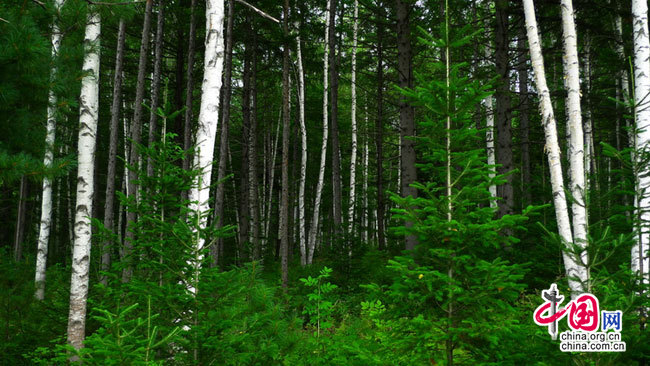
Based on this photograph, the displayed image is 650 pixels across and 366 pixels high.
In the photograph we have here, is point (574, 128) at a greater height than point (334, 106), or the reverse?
point (334, 106)

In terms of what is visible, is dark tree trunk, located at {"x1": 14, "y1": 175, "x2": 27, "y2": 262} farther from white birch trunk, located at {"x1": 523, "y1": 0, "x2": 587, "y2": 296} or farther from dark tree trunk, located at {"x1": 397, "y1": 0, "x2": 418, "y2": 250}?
white birch trunk, located at {"x1": 523, "y1": 0, "x2": 587, "y2": 296}

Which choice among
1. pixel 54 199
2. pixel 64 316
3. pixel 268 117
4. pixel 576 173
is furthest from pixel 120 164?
pixel 576 173

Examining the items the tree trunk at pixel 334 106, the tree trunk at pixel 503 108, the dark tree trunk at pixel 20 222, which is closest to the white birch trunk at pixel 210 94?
the tree trunk at pixel 503 108

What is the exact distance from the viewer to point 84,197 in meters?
6.05

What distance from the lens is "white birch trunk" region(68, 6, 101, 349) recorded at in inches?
222

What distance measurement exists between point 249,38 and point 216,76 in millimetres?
9388

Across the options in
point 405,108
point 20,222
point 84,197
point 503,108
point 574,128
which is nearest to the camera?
point 574,128

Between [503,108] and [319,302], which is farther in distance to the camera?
[503,108]

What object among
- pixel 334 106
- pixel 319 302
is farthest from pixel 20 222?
pixel 319 302

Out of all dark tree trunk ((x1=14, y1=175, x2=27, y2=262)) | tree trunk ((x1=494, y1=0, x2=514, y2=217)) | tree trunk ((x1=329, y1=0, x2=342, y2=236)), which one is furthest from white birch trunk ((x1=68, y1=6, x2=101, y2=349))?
dark tree trunk ((x1=14, y1=175, x2=27, y2=262))

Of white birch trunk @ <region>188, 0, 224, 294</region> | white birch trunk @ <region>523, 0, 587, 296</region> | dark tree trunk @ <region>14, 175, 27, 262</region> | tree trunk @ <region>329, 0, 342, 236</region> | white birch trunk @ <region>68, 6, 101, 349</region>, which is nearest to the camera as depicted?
white birch trunk @ <region>188, 0, 224, 294</region>

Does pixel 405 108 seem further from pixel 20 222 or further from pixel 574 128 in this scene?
pixel 20 222

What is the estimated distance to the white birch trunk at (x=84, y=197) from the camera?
18.5 ft

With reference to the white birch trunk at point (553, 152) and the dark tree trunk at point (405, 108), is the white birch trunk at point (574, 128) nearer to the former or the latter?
the white birch trunk at point (553, 152)
